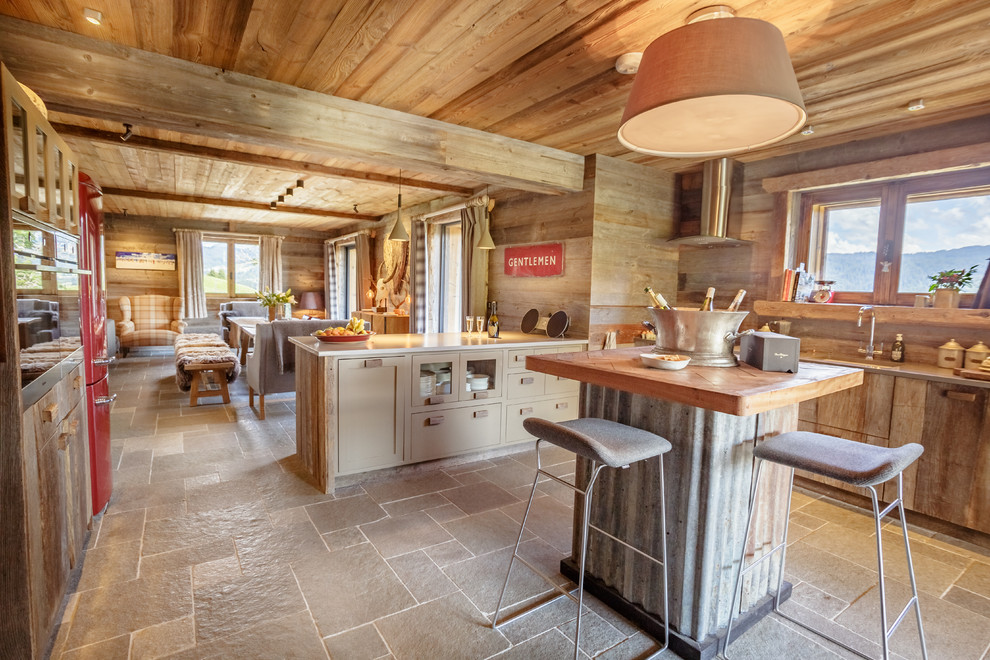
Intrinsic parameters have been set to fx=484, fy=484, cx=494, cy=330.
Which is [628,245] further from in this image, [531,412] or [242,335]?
[242,335]

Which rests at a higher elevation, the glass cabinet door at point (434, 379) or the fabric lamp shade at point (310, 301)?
the fabric lamp shade at point (310, 301)

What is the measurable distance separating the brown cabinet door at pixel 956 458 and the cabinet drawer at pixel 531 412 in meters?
2.19

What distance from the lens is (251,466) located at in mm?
3361

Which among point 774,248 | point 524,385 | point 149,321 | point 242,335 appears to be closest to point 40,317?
point 524,385

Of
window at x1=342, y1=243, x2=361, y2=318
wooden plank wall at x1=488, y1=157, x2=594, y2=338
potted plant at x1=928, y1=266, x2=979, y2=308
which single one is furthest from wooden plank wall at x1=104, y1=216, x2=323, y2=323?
potted plant at x1=928, y1=266, x2=979, y2=308

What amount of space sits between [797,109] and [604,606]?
191 cm

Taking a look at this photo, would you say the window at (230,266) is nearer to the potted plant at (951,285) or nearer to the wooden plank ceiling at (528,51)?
the wooden plank ceiling at (528,51)

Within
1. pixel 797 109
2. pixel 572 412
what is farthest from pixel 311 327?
pixel 797 109

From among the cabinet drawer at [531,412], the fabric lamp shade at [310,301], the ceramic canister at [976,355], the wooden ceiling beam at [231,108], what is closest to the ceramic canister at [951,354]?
the ceramic canister at [976,355]

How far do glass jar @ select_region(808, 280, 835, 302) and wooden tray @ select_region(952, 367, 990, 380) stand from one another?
0.91 m

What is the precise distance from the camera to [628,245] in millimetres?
4133

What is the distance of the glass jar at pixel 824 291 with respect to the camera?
346 centimetres

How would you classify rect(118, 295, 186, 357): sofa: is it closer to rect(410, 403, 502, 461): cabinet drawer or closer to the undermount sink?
→ rect(410, 403, 502, 461): cabinet drawer

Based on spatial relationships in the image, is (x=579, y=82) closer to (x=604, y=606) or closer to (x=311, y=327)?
(x=604, y=606)
